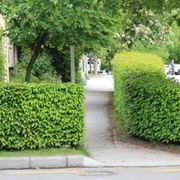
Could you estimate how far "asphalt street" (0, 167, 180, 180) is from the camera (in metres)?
8.95

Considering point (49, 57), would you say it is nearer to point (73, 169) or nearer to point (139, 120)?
point (139, 120)

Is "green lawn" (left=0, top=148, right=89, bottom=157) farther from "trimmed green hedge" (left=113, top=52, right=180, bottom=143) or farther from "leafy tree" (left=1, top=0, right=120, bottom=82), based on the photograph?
"leafy tree" (left=1, top=0, right=120, bottom=82)

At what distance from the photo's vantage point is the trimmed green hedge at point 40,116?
10.5 meters

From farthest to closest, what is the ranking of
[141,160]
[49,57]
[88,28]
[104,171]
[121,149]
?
1. [49,57]
2. [88,28]
3. [121,149]
4. [141,160]
5. [104,171]

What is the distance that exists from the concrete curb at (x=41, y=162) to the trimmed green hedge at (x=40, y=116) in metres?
0.67

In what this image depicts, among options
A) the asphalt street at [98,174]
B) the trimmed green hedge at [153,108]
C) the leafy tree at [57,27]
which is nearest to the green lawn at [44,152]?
the asphalt street at [98,174]

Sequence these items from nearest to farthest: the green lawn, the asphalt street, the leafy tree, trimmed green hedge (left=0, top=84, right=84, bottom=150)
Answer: the asphalt street < the green lawn < trimmed green hedge (left=0, top=84, right=84, bottom=150) < the leafy tree

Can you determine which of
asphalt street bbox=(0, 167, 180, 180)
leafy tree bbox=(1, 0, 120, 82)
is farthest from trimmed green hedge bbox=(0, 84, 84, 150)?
leafy tree bbox=(1, 0, 120, 82)

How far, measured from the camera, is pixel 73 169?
9.75 meters

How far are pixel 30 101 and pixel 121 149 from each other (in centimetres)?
217

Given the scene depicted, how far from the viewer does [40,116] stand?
415 inches

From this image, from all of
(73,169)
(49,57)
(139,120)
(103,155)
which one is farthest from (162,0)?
(49,57)

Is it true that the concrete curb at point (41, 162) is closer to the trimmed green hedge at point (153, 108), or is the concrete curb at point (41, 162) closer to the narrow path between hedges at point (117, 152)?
the narrow path between hedges at point (117, 152)

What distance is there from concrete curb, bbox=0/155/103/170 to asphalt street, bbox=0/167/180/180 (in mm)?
216
